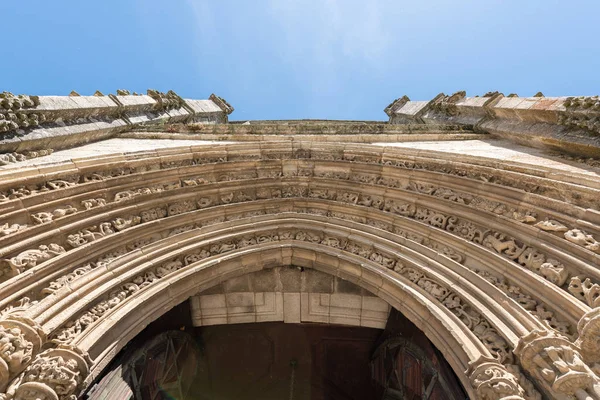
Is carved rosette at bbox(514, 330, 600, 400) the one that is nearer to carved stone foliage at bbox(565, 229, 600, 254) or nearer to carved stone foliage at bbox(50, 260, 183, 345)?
carved stone foliage at bbox(565, 229, 600, 254)

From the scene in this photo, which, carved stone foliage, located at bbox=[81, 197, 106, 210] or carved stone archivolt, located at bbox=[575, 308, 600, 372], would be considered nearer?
carved stone archivolt, located at bbox=[575, 308, 600, 372]

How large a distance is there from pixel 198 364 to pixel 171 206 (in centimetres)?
257

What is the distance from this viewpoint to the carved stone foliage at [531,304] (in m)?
3.81

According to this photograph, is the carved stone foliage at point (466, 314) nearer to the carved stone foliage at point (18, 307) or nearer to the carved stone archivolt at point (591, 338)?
the carved stone archivolt at point (591, 338)

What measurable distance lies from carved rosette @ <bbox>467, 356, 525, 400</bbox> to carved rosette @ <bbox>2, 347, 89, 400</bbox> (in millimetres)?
3645

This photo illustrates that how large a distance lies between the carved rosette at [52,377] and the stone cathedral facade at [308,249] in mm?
17

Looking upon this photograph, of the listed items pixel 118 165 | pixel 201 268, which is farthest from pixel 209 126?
pixel 201 268

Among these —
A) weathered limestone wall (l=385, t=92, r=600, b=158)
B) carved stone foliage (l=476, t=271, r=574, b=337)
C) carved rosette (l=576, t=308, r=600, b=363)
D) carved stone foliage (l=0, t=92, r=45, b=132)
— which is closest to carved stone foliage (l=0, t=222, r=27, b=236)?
carved stone foliage (l=0, t=92, r=45, b=132)

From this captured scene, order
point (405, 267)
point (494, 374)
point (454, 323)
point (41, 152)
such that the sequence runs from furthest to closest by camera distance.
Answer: point (41, 152) → point (405, 267) → point (454, 323) → point (494, 374)

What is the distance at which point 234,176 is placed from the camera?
744 cm

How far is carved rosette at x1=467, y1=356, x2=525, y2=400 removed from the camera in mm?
3498

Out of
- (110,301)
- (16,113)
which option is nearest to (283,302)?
(110,301)

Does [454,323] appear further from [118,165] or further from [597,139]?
[118,165]

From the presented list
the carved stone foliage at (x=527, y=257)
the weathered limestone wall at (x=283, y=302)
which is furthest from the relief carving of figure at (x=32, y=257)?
the carved stone foliage at (x=527, y=257)
